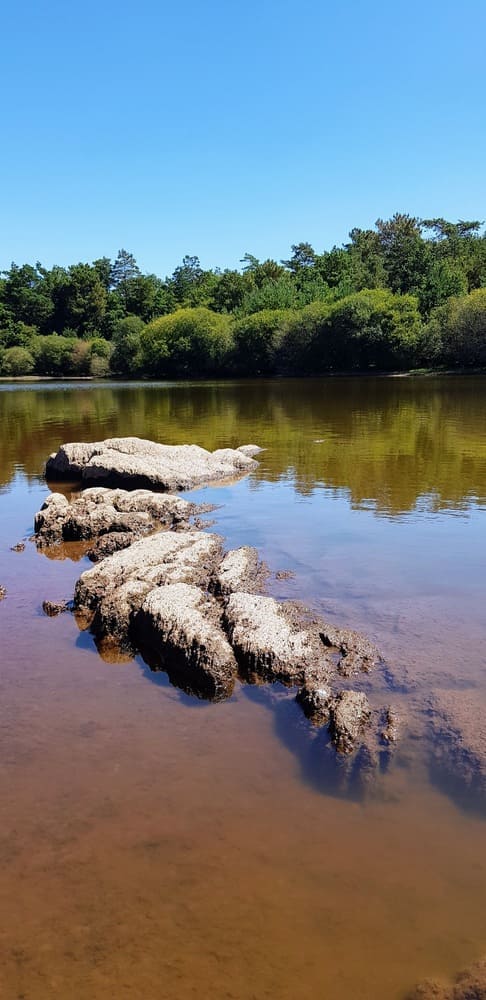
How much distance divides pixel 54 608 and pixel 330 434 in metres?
20.0

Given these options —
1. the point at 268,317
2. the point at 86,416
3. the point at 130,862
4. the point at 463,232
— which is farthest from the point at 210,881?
the point at 463,232

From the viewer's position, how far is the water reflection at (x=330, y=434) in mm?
18172

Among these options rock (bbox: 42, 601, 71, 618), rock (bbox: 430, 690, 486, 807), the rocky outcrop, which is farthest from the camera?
rock (bbox: 42, 601, 71, 618)

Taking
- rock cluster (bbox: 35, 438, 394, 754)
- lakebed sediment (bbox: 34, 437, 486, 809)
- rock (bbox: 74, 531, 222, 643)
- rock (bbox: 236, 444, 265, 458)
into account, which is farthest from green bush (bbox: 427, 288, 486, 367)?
rock (bbox: 74, 531, 222, 643)

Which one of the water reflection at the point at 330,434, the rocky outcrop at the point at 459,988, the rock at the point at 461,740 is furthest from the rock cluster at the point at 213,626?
the water reflection at the point at 330,434

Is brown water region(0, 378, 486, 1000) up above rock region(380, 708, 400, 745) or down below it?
below

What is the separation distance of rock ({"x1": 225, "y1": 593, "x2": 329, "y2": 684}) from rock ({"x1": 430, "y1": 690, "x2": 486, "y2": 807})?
130 centimetres

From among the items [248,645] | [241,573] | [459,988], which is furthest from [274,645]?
[459,988]

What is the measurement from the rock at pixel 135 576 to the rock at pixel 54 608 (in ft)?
0.59

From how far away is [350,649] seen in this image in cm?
830

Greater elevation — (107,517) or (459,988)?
(107,517)

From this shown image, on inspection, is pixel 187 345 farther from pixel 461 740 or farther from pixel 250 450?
pixel 461 740

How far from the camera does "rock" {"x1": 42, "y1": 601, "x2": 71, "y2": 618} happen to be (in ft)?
33.5

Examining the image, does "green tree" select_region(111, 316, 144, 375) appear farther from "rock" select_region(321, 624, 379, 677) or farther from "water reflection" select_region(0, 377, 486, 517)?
"rock" select_region(321, 624, 379, 677)
